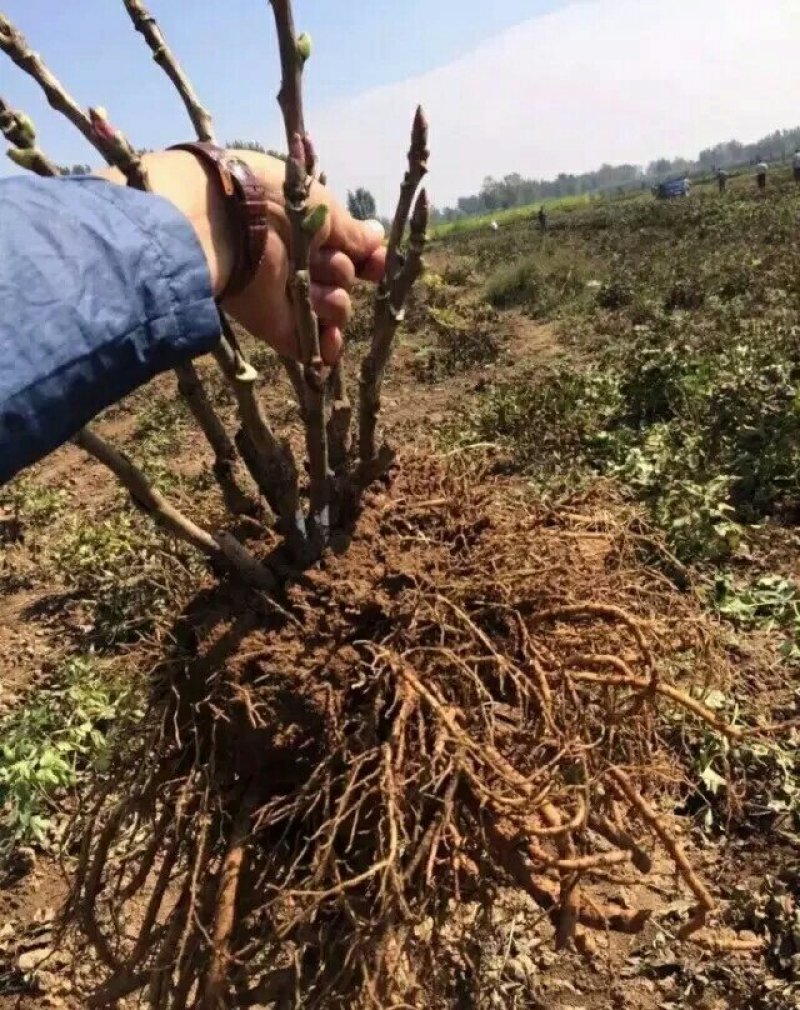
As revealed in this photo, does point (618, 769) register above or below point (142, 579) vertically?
above

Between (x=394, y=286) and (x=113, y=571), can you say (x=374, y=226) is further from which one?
(x=113, y=571)

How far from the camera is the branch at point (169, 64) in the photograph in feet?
5.12

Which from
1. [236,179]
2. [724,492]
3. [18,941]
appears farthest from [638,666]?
[724,492]

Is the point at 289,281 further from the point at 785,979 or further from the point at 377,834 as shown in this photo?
the point at 785,979

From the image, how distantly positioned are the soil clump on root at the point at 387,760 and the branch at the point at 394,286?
140 mm

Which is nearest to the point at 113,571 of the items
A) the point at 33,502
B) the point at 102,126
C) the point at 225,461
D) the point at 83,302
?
the point at 33,502

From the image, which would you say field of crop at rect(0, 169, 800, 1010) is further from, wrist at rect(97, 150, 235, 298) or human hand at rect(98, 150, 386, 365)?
wrist at rect(97, 150, 235, 298)

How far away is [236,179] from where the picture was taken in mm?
1385

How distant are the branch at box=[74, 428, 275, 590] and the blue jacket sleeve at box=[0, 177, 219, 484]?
479 millimetres

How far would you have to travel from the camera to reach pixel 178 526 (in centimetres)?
176

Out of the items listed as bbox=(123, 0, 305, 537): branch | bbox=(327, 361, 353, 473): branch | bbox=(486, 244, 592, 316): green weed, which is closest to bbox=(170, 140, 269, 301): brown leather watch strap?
bbox=(123, 0, 305, 537): branch

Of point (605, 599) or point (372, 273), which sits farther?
point (605, 599)

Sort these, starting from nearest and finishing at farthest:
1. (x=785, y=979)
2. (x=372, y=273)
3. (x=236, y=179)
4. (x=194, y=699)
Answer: (x=236, y=179) → (x=372, y=273) → (x=194, y=699) → (x=785, y=979)

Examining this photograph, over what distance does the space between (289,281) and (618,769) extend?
Result: 3.56 feet
